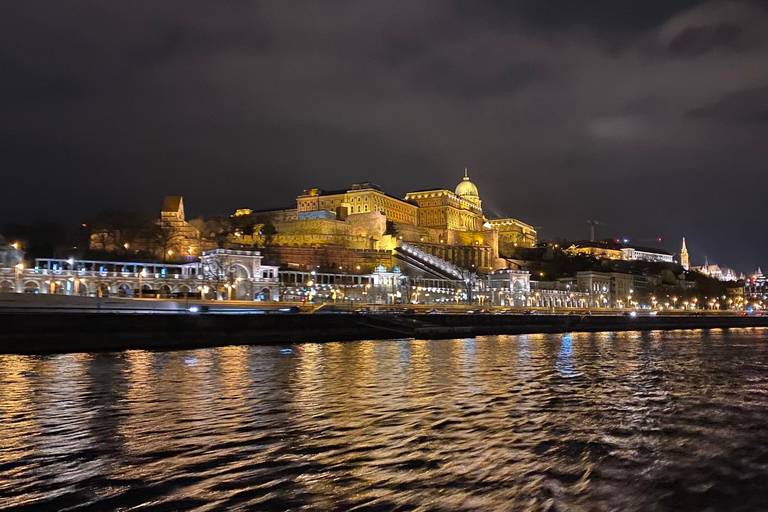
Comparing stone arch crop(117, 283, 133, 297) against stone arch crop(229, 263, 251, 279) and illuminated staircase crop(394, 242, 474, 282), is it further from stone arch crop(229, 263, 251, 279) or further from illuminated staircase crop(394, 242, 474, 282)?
illuminated staircase crop(394, 242, 474, 282)

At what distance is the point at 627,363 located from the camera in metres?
22.3

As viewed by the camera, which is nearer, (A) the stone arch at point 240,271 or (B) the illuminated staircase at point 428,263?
(A) the stone arch at point 240,271

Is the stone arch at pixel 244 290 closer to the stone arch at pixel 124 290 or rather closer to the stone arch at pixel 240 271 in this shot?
the stone arch at pixel 240 271

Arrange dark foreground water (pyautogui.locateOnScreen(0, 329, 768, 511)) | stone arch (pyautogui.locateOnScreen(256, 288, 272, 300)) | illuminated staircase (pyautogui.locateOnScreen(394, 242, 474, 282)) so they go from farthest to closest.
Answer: illuminated staircase (pyautogui.locateOnScreen(394, 242, 474, 282)) → stone arch (pyautogui.locateOnScreen(256, 288, 272, 300)) → dark foreground water (pyautogui.locateOnScreen(0, 329, 768, 511))

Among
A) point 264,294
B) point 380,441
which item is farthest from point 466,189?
point 380,441

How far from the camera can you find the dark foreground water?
627 cm

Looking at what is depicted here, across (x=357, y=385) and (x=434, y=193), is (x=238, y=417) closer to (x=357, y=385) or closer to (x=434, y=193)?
(x=357, y=385)

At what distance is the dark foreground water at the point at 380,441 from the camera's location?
6273 millimetres

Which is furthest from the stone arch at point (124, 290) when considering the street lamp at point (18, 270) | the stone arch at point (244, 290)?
the stone arch at point (244, 290)

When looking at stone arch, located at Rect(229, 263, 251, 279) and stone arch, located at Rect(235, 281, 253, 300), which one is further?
stone arch, located at Rect(229, 263, 251, 279)

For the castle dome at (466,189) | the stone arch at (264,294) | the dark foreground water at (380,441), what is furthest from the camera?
the castle dome at (466,189)

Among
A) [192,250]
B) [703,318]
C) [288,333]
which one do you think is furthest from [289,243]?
[288,333]

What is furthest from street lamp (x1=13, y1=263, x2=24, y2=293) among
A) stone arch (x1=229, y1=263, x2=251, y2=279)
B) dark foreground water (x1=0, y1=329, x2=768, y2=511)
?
dark foreground water (x1=0, y1=329, x2=768, y2=511)

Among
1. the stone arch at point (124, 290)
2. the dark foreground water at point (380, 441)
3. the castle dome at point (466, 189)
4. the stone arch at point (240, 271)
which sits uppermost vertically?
the castle dome at point (466, 189)
